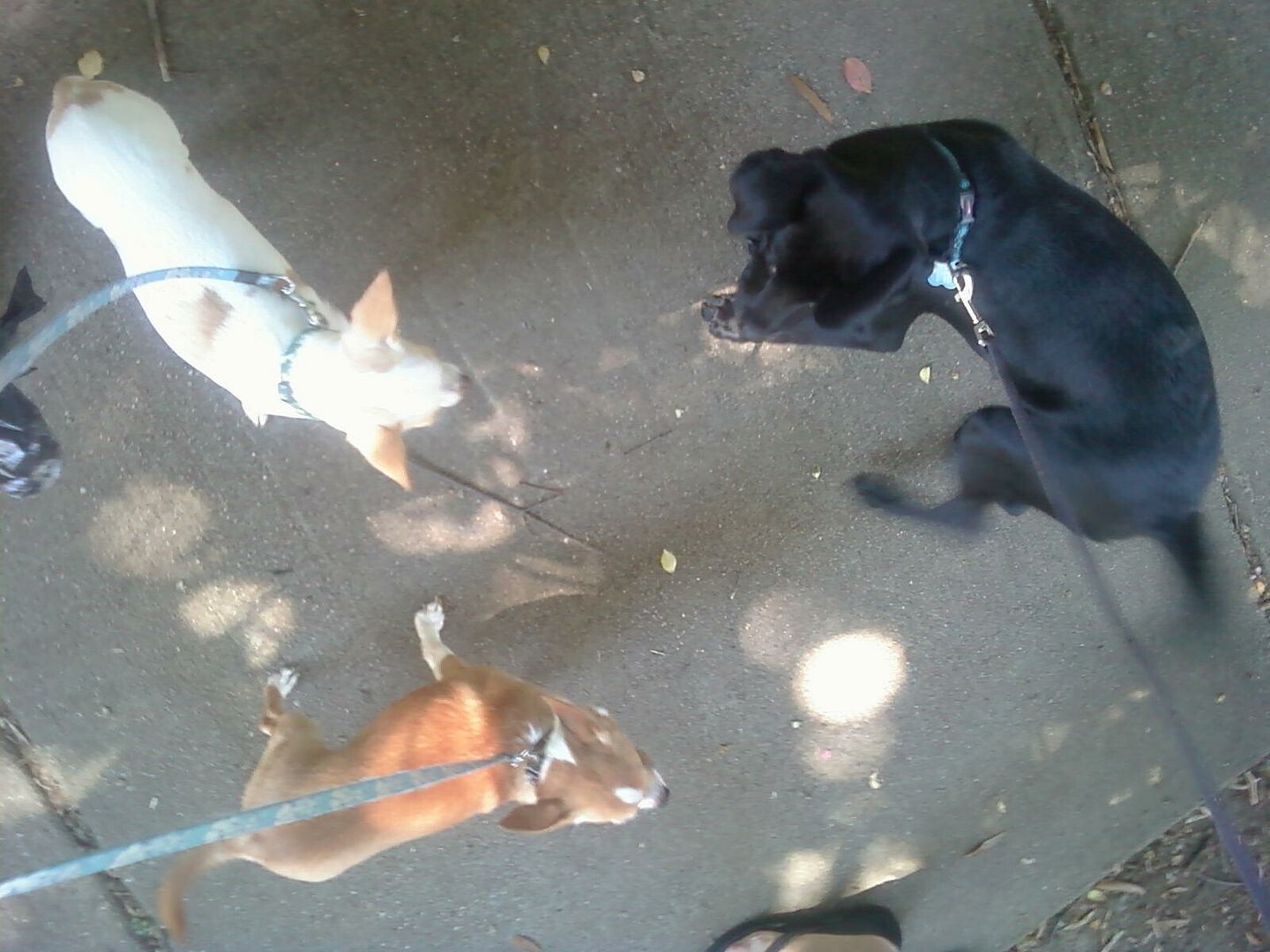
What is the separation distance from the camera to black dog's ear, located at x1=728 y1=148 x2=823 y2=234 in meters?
2.29

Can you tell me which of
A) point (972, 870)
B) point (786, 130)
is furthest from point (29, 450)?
point (972, 870)

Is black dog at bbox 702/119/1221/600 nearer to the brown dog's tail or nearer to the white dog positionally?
the white dog

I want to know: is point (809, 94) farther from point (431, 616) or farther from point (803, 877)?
point (803, 877)

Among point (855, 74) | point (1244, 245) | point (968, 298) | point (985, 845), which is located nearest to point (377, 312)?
point (968, 298)

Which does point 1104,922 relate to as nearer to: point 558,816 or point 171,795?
point 558,816

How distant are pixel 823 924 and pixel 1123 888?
128 centimetres

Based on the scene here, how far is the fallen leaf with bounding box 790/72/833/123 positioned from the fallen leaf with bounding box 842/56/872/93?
0.41ft

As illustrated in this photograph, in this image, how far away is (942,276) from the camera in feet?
7.82

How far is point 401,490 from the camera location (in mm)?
2955

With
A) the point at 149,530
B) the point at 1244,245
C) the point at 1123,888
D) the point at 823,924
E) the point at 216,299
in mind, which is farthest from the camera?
the point at 1123,888

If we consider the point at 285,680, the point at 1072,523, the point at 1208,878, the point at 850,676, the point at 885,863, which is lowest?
the point at 1208,878

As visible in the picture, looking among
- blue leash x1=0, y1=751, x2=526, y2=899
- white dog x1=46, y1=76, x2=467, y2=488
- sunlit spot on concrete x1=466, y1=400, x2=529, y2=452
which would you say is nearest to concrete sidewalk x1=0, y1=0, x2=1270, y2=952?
sunlit spot on concrete x1=466, y1=400, x2=529, y2=452

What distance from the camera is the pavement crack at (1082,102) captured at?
3.09 m

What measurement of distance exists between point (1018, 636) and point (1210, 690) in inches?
35.2
